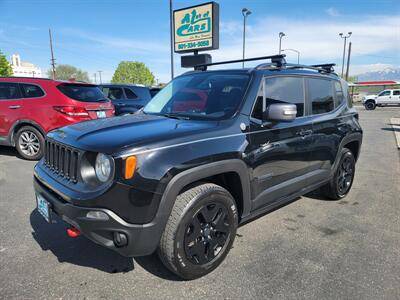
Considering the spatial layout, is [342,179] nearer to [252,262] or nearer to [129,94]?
[252,262]

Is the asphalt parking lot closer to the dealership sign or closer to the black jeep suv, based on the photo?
the black jeep suv

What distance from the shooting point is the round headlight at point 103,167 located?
2311 millimetres

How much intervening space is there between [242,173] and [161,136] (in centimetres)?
85

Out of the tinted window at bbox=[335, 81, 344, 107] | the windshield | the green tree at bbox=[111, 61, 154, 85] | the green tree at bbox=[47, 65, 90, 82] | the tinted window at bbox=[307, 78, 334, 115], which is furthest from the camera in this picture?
the green tree at bbox=[111, 61, 154, 85]

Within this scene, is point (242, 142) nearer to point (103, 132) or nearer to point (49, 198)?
point (103, 132)

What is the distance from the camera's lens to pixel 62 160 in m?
2.77

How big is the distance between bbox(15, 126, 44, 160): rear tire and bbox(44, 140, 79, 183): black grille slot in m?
4.19

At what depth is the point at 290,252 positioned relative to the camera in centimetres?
322

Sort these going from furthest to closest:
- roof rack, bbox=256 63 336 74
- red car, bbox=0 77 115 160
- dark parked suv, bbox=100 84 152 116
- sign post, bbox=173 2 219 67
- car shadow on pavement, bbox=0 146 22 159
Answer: sign post, bbox=173 2 219 67 → dark parked suv, bbox=100 84 152 116 → car shadow on pavement, bbox=0 146 22 159 → red car, bbox=0 77 115 160 → roof rack, bbox=256 63 336 74

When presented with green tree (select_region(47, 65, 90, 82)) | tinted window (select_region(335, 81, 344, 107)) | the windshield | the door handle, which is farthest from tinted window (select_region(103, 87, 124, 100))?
green tree (select_region(47, 65, 90, 82))

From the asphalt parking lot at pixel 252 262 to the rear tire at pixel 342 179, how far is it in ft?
1.01

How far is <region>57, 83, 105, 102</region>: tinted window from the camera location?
6734mm

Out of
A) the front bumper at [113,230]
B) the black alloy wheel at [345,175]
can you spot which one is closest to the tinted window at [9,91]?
the front bumper at [113,230]

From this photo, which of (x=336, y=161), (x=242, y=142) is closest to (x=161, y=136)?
(x=242, y=142)
